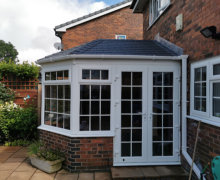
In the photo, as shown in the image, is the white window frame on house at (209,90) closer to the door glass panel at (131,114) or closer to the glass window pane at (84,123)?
the door glass panel at (131,114)

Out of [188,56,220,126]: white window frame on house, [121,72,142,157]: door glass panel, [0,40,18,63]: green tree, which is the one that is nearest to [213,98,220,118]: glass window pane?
[188,56,220,126]: white window frame on house

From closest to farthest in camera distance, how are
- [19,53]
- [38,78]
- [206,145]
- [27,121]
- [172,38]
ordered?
[206,145] → [172,38] → [27,121] → [38,78] → [19,53]

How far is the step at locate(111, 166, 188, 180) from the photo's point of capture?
3735 millimetres

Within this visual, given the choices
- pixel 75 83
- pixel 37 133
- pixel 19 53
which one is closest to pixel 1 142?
pixel 37 133

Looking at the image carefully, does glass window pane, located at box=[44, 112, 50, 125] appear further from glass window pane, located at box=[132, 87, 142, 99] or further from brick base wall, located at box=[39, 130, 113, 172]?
glass window pane, located at box=[132, 87, 142, 99]

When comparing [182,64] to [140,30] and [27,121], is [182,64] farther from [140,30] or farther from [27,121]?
[140,30]

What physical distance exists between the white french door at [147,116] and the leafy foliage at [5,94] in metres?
4.82

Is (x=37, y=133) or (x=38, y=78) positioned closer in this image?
(x=37, y=133)

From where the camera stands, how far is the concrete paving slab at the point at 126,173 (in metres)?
3.73

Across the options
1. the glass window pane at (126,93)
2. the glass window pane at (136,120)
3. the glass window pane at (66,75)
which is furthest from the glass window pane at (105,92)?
the glass window pane at (66,75)

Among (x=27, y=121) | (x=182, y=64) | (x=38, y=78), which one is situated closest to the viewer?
(x=182, y=64)

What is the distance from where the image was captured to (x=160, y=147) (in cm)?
426

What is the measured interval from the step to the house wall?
1.04 ft

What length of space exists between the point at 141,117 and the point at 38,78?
193 inches
